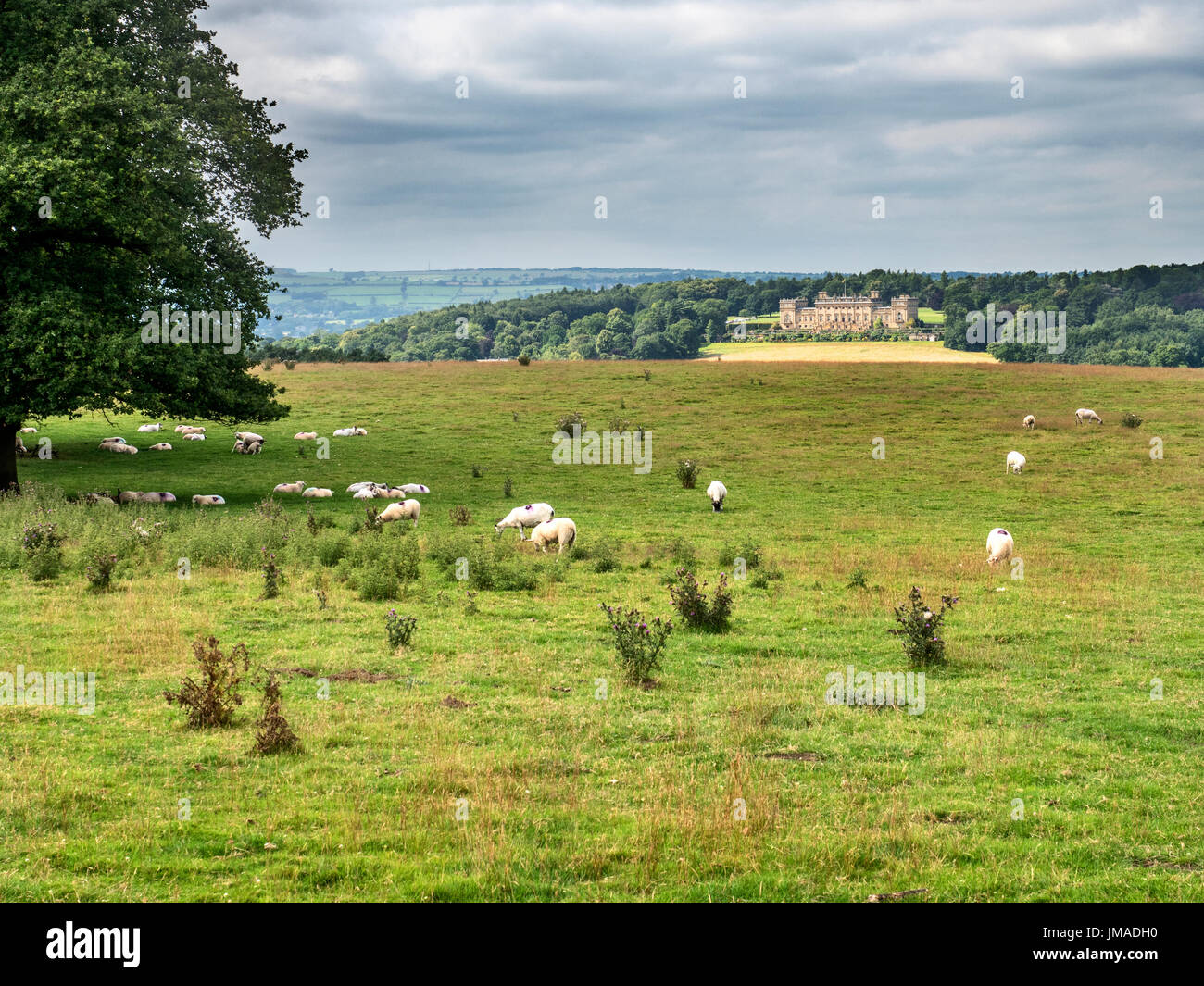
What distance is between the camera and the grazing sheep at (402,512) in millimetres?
29969

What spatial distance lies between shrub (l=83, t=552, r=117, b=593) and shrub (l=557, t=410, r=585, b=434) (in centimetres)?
3346

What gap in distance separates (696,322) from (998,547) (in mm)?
124154

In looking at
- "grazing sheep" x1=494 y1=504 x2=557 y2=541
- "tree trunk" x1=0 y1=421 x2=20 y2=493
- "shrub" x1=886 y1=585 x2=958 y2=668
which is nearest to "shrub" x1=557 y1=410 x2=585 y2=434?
"grazing sheep" x1=494 y1=504 x2=557 y2=541

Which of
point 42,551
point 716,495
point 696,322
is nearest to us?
point 42,551

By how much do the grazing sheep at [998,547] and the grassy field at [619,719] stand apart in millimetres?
553

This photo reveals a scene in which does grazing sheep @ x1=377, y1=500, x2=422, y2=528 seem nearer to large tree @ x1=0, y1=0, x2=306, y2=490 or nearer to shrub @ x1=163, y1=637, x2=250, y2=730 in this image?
large tree @ x1=0, y1=0, x2=306, y2=490

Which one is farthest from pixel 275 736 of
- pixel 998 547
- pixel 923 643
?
pixel 998 547

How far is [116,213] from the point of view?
26734 millimetres

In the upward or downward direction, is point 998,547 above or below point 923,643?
above

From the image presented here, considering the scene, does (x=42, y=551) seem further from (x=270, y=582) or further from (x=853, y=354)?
(x=853, y=354)

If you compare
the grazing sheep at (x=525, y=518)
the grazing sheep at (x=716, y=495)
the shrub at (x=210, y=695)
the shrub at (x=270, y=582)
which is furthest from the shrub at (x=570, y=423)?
the shrub at (x=210, y=695)

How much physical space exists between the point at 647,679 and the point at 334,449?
114ft

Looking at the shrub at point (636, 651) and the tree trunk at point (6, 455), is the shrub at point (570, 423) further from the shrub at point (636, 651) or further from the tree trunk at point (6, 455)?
the shrub at point (636, 651)

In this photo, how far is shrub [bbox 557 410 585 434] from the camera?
52.4m
